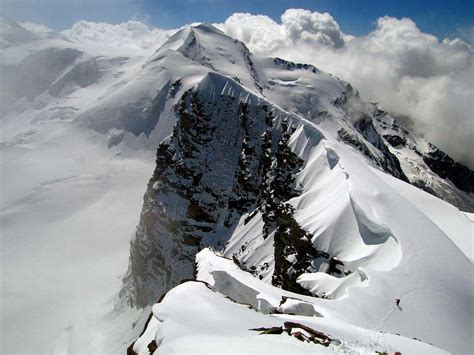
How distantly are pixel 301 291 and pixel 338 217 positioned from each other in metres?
9.49

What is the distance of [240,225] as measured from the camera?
95938 mm

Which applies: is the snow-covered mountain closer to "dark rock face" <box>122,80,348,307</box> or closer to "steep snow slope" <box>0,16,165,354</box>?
"dark rock face" <box>122,80,348,307</box>

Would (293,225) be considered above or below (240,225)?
above

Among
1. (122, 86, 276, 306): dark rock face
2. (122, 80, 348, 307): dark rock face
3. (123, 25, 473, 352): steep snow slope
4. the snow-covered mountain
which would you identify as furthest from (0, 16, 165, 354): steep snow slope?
(123, 25, 473, 352): steep snow slope

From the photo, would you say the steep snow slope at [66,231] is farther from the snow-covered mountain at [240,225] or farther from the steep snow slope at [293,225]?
the steep snow slope at [293,225]

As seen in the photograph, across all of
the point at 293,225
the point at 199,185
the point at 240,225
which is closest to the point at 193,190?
the point at 199,185

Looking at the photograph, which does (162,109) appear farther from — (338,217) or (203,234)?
(338,217)

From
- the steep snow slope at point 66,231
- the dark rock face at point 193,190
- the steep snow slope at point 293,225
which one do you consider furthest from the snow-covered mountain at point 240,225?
the steep snow slope at point 66,231

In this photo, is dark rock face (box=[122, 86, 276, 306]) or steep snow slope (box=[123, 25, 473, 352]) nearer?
steep snow slope (box=[123, 25, 473, 352])

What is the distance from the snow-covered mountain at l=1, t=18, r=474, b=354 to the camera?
15211mm

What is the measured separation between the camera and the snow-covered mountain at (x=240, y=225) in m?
15.2

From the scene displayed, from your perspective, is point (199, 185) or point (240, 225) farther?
point (199, 185)

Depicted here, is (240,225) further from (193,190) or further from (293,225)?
(293,225)

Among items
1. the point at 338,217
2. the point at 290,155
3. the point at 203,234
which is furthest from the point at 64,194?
the point at 338,217
